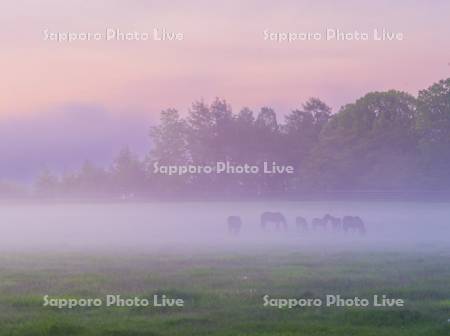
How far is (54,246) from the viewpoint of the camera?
2792 cm

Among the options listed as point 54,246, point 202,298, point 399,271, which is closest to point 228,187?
point 54,246

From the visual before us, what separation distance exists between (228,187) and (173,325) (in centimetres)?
1362

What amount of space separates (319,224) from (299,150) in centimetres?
690

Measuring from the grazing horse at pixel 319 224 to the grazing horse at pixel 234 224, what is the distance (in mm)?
2526

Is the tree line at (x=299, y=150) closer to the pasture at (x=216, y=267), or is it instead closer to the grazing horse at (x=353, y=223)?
the pasture at (x=216, y=267)

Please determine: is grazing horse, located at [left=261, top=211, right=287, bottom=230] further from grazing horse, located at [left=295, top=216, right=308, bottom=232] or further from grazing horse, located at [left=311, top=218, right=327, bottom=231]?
grazing horse, located at [left=311, top=218, right=327, bottom=231]

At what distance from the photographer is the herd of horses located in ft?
103

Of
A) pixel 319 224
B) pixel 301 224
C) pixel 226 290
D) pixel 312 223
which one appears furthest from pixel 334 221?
pixel 226 290

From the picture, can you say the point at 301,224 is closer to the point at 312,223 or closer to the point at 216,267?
the point at 312,223

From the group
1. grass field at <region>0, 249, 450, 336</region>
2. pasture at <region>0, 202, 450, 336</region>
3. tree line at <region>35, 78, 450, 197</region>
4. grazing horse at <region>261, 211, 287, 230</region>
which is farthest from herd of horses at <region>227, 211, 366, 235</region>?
grass field at <region>0, 249, 450, 336</region>

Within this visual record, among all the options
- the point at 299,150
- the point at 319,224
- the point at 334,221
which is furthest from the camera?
the point at 319,224

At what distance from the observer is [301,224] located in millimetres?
33500

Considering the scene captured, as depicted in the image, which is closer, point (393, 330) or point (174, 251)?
point (393, 330)

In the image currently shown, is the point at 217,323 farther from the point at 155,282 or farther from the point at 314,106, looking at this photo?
the point at 314,106
